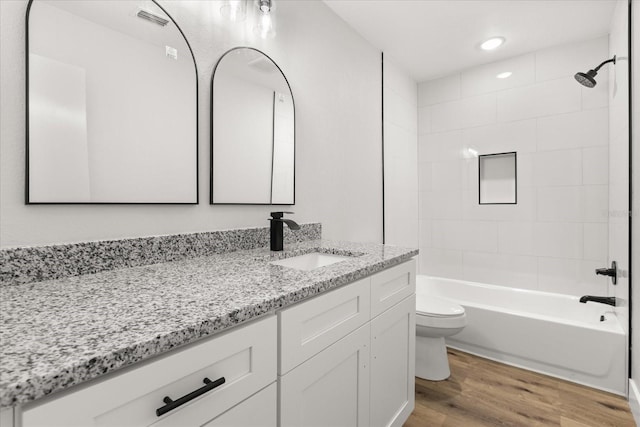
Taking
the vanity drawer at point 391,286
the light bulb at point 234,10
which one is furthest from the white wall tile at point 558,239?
the light bulb at point 234,10

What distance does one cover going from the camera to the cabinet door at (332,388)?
84 cm

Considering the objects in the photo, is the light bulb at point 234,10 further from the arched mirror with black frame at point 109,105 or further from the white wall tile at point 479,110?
the white wall tile at point 479,110

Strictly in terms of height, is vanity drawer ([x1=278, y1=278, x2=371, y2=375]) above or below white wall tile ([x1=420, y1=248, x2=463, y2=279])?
above

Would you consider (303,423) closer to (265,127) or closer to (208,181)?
(208,181)

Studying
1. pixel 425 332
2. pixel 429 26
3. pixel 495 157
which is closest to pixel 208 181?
pixel 425 332

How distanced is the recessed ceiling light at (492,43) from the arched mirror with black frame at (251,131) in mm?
1734

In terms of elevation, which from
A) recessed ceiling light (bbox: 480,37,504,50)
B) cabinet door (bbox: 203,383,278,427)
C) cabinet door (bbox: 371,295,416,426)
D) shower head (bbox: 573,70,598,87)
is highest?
recessed ceiling light (bbox: 480,37,504,50)

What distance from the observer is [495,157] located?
2.82 metres

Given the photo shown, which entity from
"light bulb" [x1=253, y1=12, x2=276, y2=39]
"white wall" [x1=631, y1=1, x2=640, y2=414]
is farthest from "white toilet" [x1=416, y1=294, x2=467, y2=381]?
"light bulb" [x1=253, y1=12, x2=276, y2=39]

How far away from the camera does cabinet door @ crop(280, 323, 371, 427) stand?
0.84 metres

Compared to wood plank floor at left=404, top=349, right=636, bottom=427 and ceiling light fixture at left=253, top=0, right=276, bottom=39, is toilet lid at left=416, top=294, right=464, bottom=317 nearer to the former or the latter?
wood plank floor at left=404, top=349, right=636, bottom=427

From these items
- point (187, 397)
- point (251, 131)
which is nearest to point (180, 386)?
point (187, 397)

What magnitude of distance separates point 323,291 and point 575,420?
1.73m

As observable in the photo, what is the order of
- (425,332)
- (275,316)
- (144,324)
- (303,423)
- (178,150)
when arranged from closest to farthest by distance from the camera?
(144,324)
(275,316)
(303,423)
(178,150)
(425,332)
